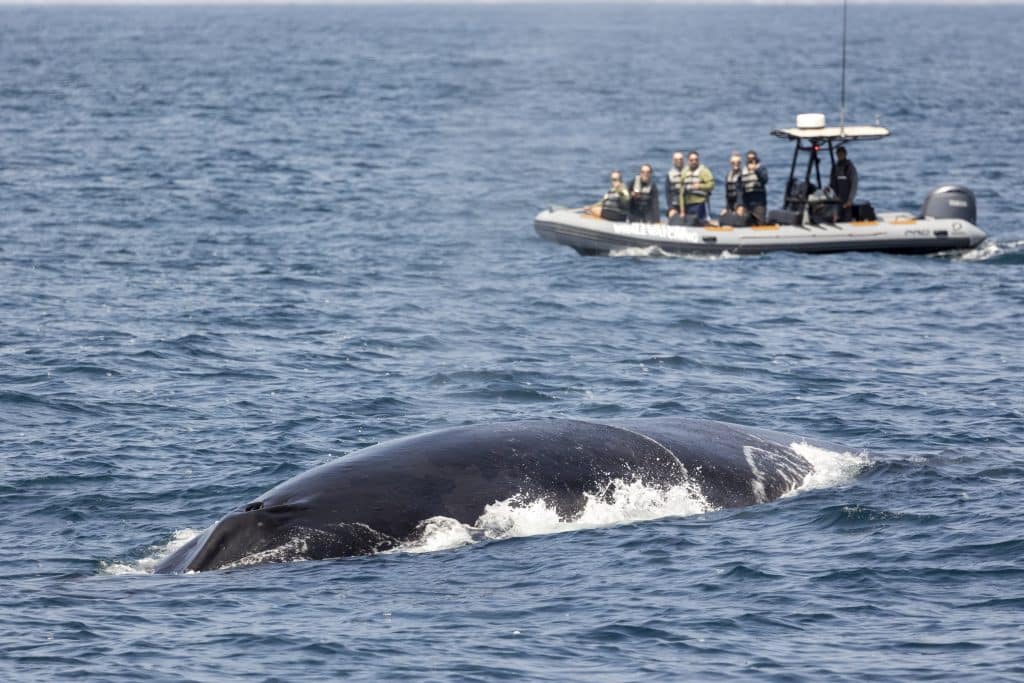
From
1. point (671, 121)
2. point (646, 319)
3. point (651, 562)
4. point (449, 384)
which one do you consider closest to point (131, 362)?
point (449, 384)

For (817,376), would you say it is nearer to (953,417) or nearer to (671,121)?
(953,417)

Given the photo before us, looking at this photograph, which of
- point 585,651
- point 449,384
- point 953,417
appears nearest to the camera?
point 585,651

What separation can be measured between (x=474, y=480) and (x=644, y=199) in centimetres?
2306

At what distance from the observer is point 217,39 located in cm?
15062

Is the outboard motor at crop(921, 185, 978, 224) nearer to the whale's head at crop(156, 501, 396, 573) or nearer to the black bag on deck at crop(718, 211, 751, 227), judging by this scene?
the black bag on deck at crop(718, 211, 751, 227)

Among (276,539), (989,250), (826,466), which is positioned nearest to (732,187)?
(989,250)

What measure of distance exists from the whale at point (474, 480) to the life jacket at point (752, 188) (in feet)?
64.5

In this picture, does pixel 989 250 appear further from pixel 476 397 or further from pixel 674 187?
pixel 476 397

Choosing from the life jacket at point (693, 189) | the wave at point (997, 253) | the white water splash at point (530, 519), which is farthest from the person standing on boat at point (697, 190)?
the white water splash at point (530, 519)

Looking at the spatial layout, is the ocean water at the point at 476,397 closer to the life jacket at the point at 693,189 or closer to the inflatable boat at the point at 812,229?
the inflatable boat at the point at 812,229

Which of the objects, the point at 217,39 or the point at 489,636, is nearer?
the point at 489,636

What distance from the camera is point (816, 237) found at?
35.7m

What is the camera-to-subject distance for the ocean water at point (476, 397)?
530 inches

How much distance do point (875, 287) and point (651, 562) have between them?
1854 cm
